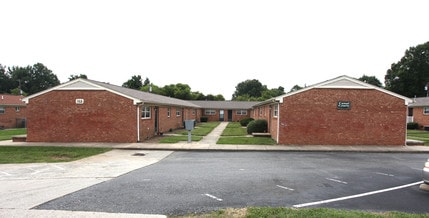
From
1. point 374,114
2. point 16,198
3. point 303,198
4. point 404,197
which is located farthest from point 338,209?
point 374,114

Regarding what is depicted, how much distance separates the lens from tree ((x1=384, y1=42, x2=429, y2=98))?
55.2 m

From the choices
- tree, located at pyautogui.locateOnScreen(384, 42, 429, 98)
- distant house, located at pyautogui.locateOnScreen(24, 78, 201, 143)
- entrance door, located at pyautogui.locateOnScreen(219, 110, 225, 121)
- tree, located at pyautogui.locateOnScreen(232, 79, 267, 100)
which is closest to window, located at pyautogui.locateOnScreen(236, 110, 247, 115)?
entrance door, located at pyautogui.locateOnScreen(219, 110, 225, 121)

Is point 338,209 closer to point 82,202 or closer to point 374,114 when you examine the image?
point 82,202

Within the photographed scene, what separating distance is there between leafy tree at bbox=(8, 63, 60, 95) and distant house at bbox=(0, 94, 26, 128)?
5003 cm

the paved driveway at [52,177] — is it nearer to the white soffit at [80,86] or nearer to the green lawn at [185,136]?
the green lawn at [185,136]

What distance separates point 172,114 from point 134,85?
59650 mm

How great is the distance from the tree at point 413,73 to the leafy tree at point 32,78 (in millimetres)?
94697

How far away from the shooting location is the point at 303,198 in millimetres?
6590

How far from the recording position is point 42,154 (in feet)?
43.8

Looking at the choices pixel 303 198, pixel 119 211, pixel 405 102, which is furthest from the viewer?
pixel 405 102

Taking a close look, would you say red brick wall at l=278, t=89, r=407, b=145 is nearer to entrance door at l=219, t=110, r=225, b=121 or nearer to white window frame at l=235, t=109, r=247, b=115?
white window frame at l=235, t=109, r=247, b=115

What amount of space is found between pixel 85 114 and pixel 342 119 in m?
16.8

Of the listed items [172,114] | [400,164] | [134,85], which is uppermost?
[134,85]

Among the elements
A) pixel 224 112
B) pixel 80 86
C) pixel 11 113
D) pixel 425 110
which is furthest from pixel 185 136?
pixel 425 110
